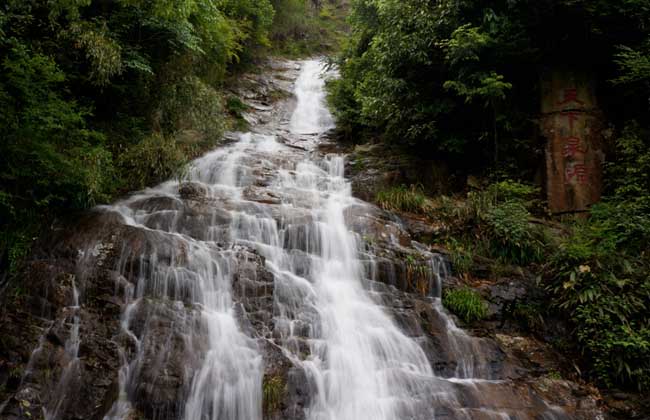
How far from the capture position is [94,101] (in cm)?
846

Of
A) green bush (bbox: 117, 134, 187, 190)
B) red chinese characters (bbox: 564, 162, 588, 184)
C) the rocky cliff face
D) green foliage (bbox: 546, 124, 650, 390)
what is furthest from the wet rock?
red chinese characters (bbox: 564, 162, 588, 184)

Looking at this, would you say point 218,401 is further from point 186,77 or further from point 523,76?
point 523,76

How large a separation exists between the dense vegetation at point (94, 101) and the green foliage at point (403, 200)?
15.2ft

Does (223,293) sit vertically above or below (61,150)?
below

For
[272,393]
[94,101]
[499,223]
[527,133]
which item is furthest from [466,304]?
[94,101]

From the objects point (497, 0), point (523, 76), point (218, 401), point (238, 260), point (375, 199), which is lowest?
point (218, 401)

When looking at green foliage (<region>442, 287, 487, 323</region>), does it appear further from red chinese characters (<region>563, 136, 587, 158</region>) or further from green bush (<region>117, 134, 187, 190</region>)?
green bush (<region>117, 134, 187, 190</region>)

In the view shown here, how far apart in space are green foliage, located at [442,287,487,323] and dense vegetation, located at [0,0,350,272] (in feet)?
20.2

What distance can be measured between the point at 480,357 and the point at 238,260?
3927 millimetres

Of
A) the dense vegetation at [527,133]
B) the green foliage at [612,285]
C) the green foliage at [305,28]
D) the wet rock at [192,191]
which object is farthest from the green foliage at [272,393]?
the green foliage at [305,28]

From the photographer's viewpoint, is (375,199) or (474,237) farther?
(375,199)

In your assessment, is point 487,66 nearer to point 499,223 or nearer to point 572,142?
point 572,142

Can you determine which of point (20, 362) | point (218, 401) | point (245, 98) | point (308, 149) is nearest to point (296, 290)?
point (218, 401)

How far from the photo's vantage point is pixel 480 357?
6031 mm
